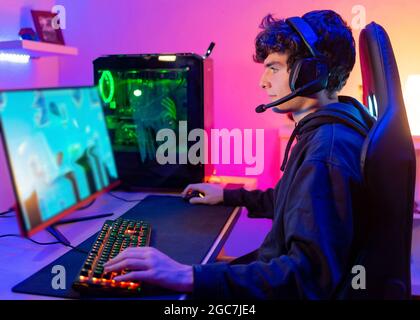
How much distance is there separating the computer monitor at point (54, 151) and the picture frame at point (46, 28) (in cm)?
102

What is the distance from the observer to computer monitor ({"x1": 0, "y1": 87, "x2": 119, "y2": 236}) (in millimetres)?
590

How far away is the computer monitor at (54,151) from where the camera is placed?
1.94 feet

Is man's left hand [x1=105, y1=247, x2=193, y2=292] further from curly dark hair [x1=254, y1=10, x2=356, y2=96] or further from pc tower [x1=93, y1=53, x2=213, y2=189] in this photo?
pc tower [x1=93, y1=53, x2=213, y2=189]

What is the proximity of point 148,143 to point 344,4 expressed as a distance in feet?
3.16

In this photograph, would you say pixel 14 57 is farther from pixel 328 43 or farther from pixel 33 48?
pixel 328 43

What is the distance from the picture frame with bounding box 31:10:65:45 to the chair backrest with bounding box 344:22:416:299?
1.22m

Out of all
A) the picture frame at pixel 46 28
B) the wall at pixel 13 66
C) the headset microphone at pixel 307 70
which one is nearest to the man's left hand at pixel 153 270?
the headset microphone at pixel 307 70

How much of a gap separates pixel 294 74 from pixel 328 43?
117 mm

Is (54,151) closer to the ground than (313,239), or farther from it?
farther from it

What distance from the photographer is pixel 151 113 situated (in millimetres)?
1686

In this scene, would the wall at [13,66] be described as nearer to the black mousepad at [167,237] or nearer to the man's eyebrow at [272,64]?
the black mousepad at [167,237]

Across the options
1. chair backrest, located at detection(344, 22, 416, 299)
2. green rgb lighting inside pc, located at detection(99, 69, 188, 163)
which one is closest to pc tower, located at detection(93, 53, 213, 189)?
green rgb lighting inside pc, located at detection(99, 69, 188, 163)

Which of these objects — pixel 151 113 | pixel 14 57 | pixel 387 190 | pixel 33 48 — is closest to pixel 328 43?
pixel 387 190

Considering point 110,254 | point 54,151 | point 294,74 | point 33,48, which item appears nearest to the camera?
point 54,151
